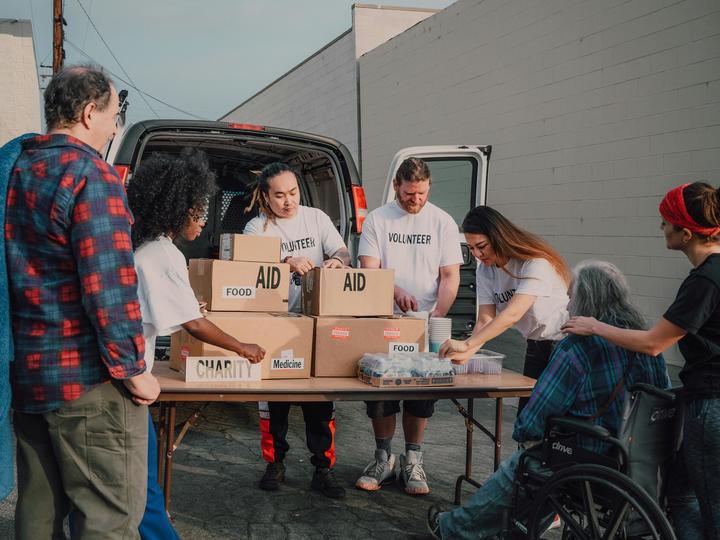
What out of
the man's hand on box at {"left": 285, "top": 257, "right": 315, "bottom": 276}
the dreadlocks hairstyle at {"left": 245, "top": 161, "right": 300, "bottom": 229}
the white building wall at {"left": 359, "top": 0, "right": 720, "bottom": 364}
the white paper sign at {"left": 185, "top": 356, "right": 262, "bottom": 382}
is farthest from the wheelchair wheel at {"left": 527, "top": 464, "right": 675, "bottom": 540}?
the white building wall at {"left": 359, "top": 0, "right": 720, "bottom": 364}

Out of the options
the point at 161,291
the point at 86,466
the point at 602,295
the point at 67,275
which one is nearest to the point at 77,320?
the point at 67,275

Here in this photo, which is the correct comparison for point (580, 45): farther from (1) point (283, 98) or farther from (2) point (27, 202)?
(1) point (283, 98)

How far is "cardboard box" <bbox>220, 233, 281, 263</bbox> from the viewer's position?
3564mm

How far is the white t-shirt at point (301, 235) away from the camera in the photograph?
4234 millimetres

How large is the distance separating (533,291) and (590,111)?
4.82 meters

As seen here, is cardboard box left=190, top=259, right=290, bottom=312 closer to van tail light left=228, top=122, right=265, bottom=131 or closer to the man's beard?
the man's beard

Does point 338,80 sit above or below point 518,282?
above

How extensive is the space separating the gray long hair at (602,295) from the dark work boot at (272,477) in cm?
202

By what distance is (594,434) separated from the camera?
2.54 metres

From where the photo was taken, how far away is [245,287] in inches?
141

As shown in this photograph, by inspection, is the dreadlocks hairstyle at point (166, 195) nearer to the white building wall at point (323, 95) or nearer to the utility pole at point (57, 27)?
the white building wall at point (323, 95)

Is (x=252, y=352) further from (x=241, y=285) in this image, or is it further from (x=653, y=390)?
(x=653, y=390)

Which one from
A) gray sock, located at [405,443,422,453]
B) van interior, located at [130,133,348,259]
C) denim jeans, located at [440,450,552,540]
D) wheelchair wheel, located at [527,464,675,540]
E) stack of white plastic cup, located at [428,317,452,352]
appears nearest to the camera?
wheelchair wheel, located at [527,464,675,540]

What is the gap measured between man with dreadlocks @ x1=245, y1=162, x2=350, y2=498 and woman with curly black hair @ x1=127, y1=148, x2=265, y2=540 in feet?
3.78
